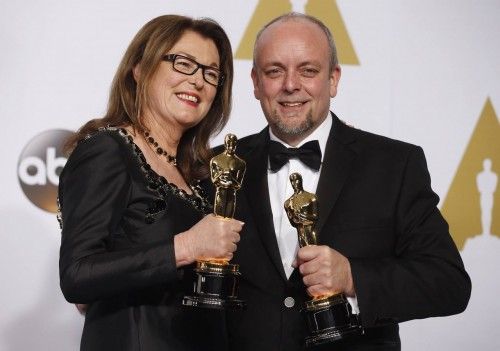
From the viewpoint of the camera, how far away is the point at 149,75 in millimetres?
1979

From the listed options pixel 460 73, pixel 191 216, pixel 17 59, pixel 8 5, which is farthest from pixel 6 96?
pixel 460 73

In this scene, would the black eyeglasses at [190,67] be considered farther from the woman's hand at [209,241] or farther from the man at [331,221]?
→ the woman's hand at [209,241]

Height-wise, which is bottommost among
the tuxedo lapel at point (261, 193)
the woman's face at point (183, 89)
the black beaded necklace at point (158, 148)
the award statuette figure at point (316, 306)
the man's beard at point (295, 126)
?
the award statuette figure at point (316, 306)

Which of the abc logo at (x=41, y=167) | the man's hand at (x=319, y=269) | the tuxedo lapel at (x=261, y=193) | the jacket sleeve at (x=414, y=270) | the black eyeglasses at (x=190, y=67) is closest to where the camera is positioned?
the man's hand at (x=319, y=269)

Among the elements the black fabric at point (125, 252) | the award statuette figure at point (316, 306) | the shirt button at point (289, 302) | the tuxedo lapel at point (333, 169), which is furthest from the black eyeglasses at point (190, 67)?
the shirt button at point (289, 302)

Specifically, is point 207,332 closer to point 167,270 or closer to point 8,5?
point 167,270

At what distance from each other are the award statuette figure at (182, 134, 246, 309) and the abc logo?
124 centimetres

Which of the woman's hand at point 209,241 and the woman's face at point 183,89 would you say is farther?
the woman's face at point 183,89

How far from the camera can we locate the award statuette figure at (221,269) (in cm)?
165

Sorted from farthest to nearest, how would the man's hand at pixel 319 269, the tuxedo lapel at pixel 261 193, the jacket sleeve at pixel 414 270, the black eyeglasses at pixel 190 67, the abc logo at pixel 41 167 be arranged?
the abc logo at pixel 41 167
the black eyeglasses at pixel 190 67
the tuxedo lapel at pixel 261 193
the jacket sleeve at pixel 414 270
the man's hand at pixel 319 269

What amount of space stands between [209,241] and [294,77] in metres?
0.60

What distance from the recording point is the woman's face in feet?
6.49

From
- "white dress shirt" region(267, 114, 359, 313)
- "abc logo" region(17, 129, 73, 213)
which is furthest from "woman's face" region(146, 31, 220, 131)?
"abc logo" region(17, 129, 73, 213)

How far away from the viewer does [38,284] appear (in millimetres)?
2756
